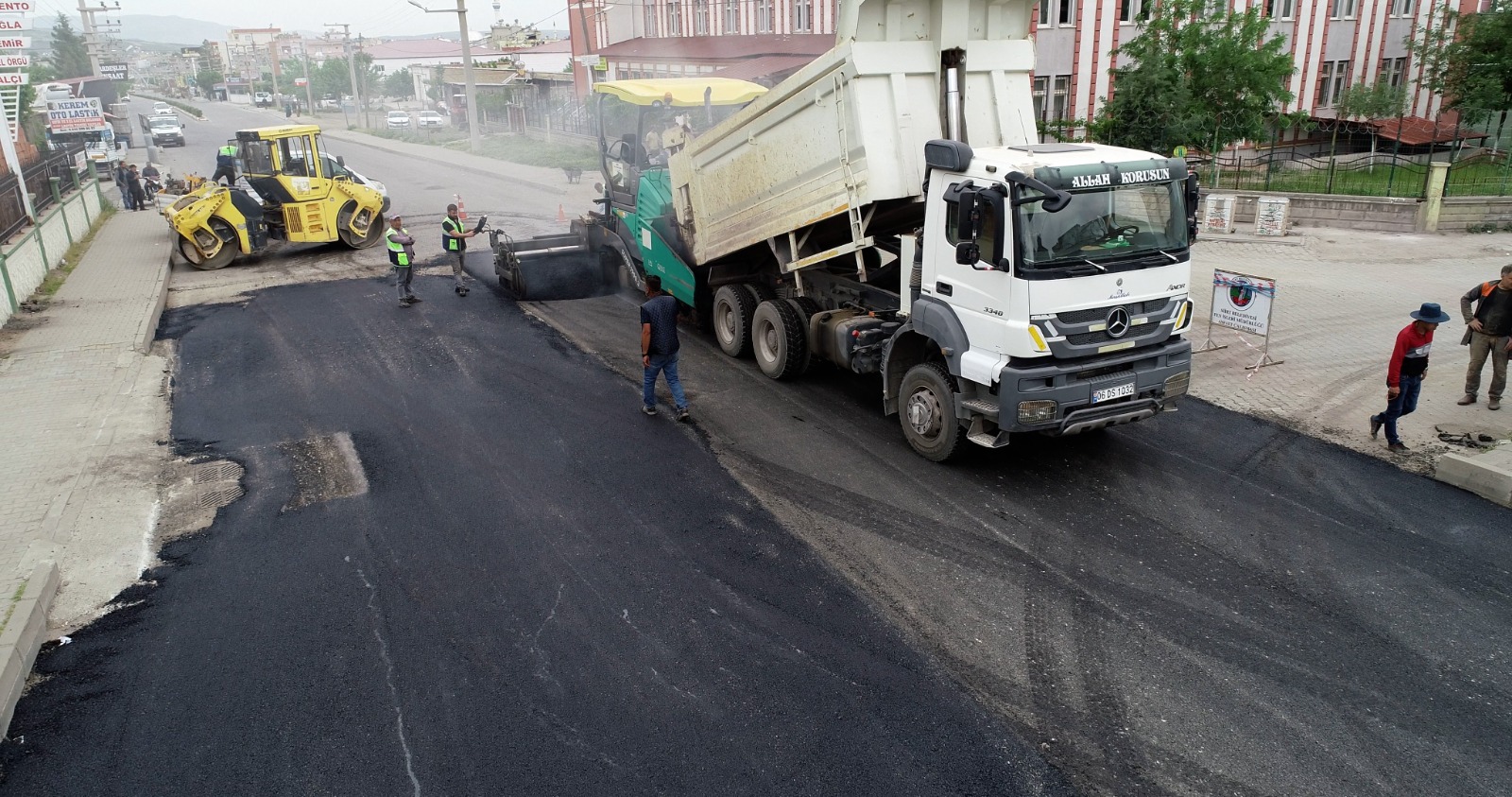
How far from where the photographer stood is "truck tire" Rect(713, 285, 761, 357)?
35.4 ft

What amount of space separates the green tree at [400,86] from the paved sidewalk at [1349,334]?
106 metres

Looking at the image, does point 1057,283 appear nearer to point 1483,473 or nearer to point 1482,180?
point 1483,473

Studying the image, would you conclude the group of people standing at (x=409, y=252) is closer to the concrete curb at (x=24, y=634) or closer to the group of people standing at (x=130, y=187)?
the concrete curb at (x=24, y=634)

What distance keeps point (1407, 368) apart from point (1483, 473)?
1043mm

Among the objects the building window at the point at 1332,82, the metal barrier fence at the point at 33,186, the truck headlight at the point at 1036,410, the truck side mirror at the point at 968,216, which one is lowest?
the truck headlight at the point at 1036,410

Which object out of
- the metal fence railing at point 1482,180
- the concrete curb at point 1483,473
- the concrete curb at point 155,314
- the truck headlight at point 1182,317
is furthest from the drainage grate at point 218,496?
the metal fence railing at point 1482,180

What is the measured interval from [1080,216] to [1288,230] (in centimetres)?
1429

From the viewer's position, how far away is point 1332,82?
110 ft

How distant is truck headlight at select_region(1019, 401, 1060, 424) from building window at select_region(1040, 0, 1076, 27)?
80.1 ft

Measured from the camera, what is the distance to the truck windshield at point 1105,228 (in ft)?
22.7

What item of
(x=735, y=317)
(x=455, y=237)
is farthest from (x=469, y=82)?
(x=735, y=317)

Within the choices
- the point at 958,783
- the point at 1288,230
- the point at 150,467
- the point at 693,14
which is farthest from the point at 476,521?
the point at 693,14

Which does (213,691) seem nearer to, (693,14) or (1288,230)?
(1288,230)

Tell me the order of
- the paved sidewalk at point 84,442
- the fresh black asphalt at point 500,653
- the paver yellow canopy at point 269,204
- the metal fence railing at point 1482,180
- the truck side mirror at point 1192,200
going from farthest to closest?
the metal fence railing at point 1482,180
the paver yellow canopy at point 269,204
the truck side mirror at point 1192,200
the paved sidewalk at point 84,442
the fresh black asphalt at point 500,653
